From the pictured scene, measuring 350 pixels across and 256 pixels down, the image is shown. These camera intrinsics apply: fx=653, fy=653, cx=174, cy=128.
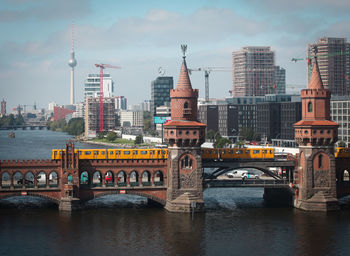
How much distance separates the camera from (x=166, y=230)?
319 feet

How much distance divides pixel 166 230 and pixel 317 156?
1238 inches

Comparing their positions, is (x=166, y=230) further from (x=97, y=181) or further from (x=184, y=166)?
(x=97, y=181)

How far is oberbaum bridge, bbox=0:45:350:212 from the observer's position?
109188 millimetres

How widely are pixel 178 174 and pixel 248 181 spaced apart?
13804mm

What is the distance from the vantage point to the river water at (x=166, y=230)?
87500mm

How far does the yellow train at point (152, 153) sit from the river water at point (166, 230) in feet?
30.3

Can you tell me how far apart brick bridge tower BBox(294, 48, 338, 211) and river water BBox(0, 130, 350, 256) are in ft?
9.80

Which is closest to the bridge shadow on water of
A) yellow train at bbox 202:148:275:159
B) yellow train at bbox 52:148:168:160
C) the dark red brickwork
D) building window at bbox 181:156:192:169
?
the dark red brickwork

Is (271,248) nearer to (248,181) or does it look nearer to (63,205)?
(248,181)

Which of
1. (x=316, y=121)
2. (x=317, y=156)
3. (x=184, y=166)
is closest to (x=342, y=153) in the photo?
(x=317, y=156)

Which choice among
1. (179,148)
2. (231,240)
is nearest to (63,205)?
(179,148)

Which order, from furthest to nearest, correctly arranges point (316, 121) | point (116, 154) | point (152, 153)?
point (152, 153) → point (116, 154) → point (316, 121)

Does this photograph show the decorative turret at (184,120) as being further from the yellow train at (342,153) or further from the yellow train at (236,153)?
the yellow train at (342,153)

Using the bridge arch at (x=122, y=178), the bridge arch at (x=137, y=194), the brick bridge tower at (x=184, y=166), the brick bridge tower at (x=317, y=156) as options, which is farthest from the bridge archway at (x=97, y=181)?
the brick bridge tower at (x=317, y=156)
